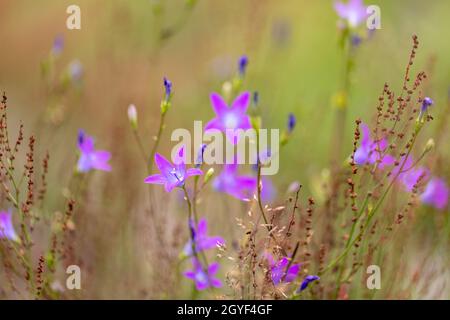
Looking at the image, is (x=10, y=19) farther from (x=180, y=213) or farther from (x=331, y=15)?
(x=180, y=213)

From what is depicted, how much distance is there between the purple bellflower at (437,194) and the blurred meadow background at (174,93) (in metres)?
0.03

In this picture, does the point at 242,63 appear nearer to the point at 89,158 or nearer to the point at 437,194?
the point at 89,158

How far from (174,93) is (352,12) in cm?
63

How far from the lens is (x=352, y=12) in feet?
7.51

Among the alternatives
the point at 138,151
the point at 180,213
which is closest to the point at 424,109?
the point at 180,213

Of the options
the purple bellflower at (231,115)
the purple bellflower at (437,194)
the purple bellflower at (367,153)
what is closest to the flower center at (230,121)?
the purple bellflower at (231,115)

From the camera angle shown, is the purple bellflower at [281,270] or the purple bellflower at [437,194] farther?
the purple bellflower at [437,194]

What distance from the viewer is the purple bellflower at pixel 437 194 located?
223cm

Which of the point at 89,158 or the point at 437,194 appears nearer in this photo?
the point at 89,158

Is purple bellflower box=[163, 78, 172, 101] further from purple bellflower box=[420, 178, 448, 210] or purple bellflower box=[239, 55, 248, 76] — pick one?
purple bellflower box=[420, 178, 448, 210]

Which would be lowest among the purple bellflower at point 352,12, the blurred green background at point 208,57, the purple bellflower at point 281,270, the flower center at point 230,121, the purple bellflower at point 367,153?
the purple bellflower at point 281,270
